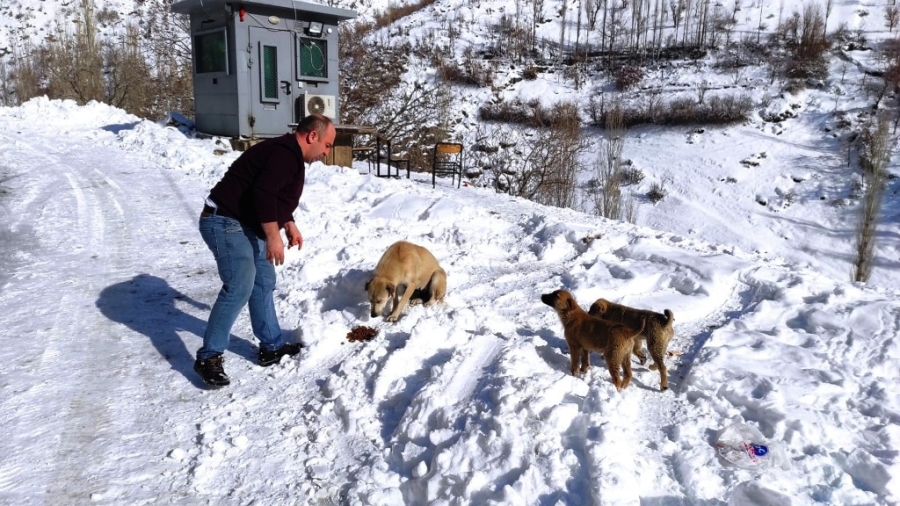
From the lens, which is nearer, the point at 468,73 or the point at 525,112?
the point at 525,112

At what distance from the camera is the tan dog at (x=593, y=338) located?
3.87m

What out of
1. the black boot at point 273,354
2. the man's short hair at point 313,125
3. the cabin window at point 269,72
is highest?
the cabin window at point 269,72

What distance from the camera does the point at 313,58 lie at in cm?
1530

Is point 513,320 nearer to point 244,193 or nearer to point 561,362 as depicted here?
point 561,362

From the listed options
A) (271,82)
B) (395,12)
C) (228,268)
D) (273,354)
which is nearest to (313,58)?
(271,82)

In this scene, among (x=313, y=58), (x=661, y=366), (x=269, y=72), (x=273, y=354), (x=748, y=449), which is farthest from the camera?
(x=313, y=58)

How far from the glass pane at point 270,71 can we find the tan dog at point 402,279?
10.6 metres

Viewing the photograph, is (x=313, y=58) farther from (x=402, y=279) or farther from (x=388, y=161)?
(x=402, y=279)

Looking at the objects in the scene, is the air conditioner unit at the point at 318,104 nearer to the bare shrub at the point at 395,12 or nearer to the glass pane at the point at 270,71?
the glass pane at the point at 270,71

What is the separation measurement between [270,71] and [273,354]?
11651 mm

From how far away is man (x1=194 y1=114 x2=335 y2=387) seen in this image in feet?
13.1

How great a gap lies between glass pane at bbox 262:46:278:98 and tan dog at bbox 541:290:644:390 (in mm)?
12210

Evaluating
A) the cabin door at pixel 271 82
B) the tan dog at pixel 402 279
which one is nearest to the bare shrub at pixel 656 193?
the cabin door at pixel 271 82

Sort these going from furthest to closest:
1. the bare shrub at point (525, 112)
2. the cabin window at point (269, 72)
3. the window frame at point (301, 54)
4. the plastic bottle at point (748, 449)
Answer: the bare shrub at point (525, 112) < the window frame at point (301, 54) < the cabin window at point (269, 72) < the plastic bottle at point (748, 449)
